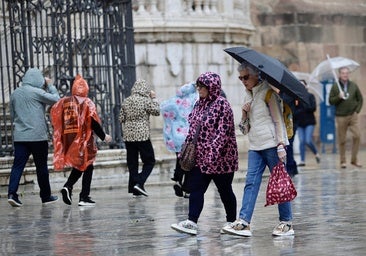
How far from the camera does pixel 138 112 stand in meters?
16.9

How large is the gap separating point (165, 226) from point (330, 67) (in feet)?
43.2

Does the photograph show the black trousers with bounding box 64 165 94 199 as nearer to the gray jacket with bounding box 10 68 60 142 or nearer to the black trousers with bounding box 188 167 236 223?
the gray jacket with bounding box 10 68 60 142

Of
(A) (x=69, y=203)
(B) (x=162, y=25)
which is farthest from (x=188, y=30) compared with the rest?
(A) (x=69, y=203)

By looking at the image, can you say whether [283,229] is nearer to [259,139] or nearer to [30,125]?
[259,139]

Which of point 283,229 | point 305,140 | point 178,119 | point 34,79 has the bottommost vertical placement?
point 305,140

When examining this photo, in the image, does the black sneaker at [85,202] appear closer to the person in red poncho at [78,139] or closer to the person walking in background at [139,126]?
the person in red poncho at [78,139]

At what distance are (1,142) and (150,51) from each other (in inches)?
227

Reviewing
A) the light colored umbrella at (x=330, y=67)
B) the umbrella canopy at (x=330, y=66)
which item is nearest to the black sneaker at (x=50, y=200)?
the light colored umbrella at (x=330, y=67)

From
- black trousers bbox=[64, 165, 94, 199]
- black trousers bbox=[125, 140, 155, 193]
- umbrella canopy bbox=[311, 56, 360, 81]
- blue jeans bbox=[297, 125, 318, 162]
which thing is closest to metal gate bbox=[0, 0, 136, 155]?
black trousers bbox=[125, 140, 155, 193]

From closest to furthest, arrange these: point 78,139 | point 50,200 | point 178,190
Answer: point 78,139, point 50,200, point 178,190

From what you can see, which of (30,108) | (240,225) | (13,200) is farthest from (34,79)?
(240,225)

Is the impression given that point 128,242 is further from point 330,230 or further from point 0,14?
point 0,14

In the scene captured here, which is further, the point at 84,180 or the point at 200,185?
the point at 84,180

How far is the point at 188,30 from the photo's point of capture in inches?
929
